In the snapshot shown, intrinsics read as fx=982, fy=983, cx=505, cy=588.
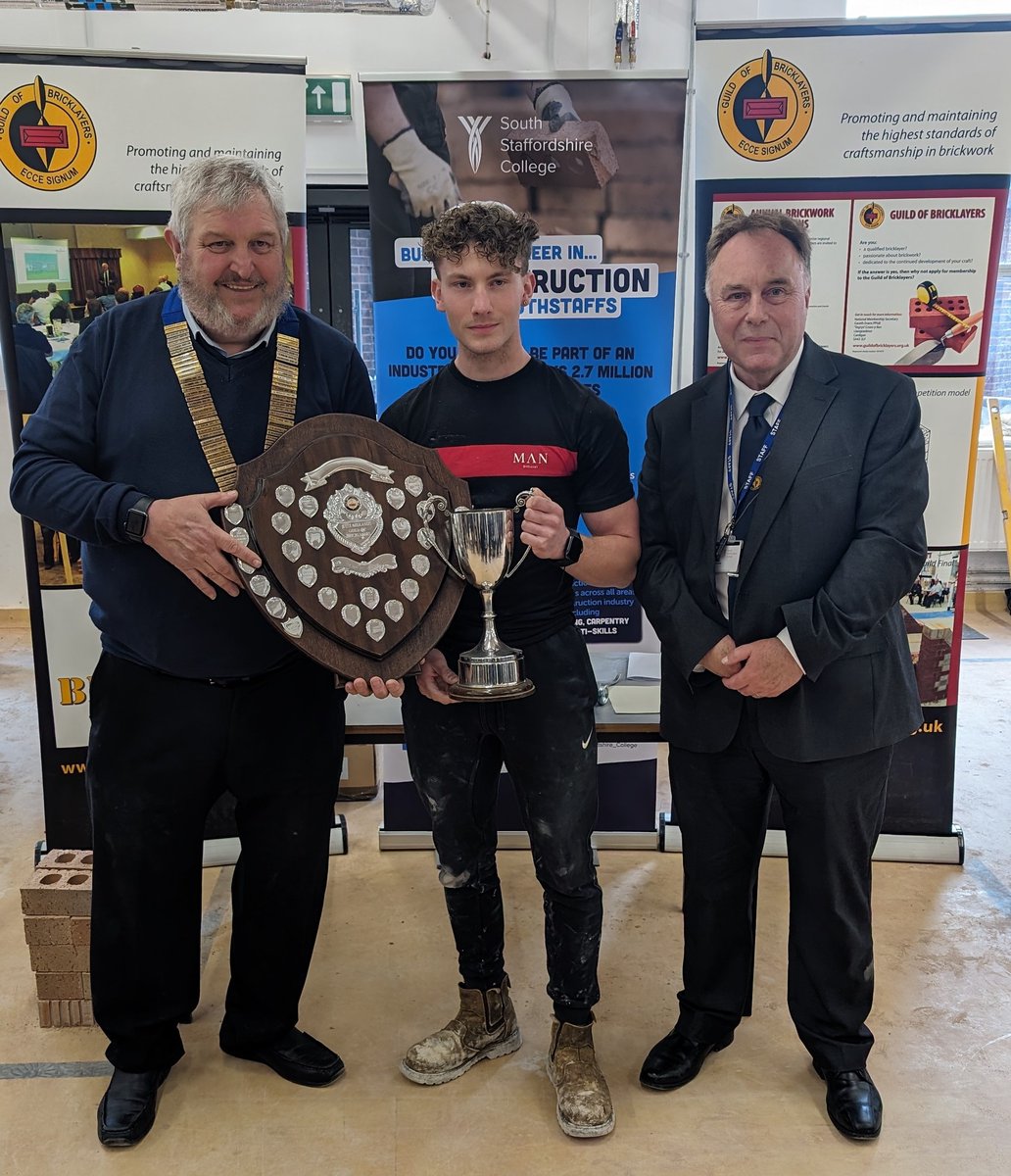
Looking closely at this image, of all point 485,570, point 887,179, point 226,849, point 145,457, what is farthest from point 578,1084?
point 887,179

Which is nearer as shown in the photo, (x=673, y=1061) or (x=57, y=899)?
(x=673, y=1061)

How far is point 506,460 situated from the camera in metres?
2.17

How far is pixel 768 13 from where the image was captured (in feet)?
18.1

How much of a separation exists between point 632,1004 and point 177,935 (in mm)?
1305

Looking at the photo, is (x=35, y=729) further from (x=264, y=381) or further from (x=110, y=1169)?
(x=264, y=381)

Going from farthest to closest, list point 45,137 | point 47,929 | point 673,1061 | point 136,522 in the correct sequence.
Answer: point 45,137 < point 47,929 < point 673,1061 < point 136,522

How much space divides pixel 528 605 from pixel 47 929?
1.66m

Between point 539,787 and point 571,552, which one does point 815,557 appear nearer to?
point 571,552

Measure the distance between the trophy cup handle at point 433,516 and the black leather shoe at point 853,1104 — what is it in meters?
1.50

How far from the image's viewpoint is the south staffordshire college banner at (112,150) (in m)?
3.17

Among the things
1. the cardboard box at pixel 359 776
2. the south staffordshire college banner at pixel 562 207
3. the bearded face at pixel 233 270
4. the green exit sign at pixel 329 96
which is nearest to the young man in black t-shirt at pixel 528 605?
the bearded face at pixel 233 270

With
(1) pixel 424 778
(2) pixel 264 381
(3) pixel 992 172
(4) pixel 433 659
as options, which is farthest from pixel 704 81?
(1) pixel 424 778

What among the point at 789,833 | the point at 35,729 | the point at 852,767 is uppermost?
the point at 852,767

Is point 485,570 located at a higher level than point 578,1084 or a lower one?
higher
